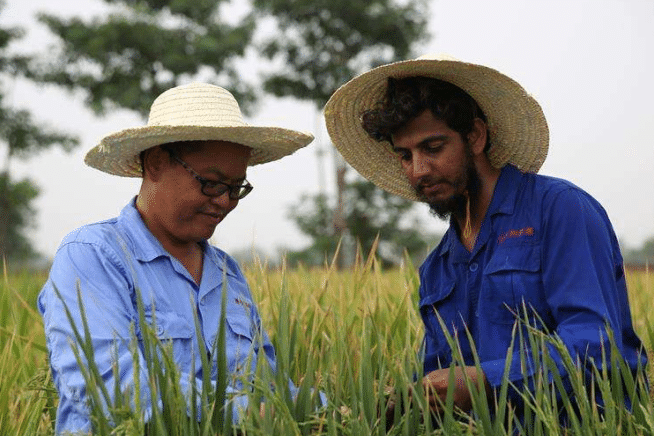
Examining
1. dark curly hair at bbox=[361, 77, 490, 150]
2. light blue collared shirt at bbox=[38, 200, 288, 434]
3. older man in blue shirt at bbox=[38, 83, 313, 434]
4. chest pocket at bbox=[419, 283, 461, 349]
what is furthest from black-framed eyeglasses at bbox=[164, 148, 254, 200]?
chest pocket at bbox=[419, 283, 461, 349]

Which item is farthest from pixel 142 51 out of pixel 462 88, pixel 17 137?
pixel 462 88

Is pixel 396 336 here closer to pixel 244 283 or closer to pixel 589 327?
pixel 244 283

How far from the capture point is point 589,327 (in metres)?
2.19

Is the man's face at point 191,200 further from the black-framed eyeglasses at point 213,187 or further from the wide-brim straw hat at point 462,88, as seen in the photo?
the wide-brim straw hat at point 462,88

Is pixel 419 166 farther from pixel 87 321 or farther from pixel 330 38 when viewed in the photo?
pixel 330 38

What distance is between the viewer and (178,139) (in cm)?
245

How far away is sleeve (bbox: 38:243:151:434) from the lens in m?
2.01

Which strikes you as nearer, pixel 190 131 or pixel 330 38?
pixel 190 131

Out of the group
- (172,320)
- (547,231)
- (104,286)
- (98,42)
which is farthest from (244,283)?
(98,42)

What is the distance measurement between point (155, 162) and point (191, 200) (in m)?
0.20

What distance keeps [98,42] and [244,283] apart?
1719cm

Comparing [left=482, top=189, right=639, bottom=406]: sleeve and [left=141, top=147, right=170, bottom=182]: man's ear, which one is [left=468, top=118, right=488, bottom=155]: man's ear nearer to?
[left=482, top=189, right=639, bottom=406]: sleeve

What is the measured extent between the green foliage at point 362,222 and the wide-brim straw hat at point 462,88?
55.0 ft

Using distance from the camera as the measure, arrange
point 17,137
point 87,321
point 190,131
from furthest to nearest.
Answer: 1. point 17,137
2. point 190,131
3. point 87,321
